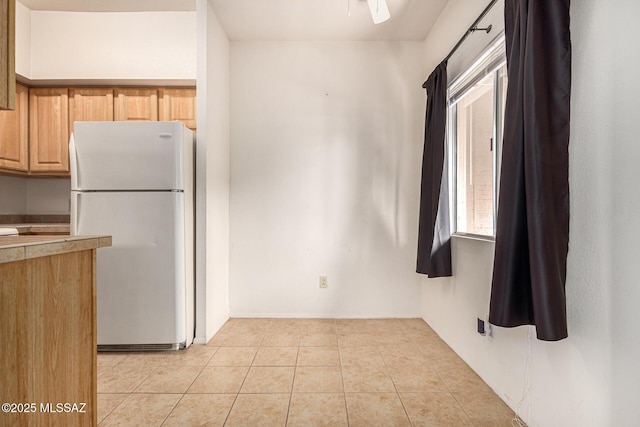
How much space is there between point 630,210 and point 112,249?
9.48ft

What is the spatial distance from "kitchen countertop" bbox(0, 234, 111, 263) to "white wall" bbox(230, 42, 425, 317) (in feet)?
6.94

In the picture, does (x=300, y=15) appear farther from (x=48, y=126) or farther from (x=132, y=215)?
(x=48, y=126)

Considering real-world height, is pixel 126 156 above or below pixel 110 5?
below

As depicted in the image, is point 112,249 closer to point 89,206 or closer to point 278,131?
point 89,206

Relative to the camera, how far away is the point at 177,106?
320 centimetres

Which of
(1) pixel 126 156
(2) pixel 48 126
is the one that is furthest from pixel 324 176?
(2) pixel 48 126

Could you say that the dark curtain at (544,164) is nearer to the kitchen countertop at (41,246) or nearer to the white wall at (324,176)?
the kitchen countertop at (41,246)

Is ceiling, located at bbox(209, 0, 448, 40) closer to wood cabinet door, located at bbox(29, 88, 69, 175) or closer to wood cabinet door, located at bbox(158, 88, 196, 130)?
wood cabinet door, located at bbox(158, 88, 196, 130)

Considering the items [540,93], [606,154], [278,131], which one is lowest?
[606,154]

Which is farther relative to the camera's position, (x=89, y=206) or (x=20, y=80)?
(x=20, y=80)

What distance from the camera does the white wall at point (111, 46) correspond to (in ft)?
10.1

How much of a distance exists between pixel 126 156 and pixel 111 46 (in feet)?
4.29

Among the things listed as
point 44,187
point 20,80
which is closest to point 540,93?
point 20,80

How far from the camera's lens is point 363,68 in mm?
3424
